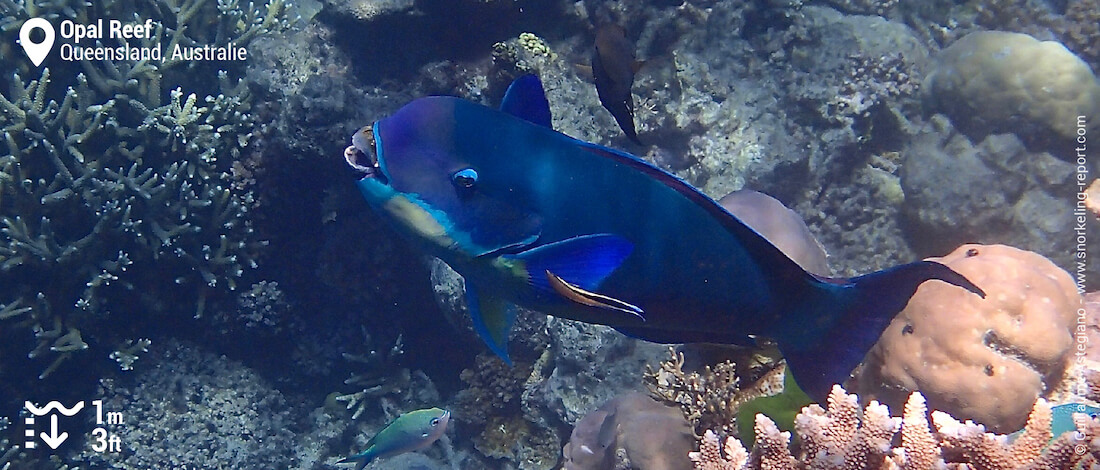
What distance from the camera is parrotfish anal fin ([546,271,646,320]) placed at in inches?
46.7

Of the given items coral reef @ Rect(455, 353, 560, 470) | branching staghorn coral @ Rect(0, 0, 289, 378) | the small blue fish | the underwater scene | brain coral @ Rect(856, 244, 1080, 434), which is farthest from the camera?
coral reef @ Rect(455, 353, 560, 470)

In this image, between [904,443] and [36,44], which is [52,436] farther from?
[904,443]

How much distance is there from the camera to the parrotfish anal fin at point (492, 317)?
1.51 metres

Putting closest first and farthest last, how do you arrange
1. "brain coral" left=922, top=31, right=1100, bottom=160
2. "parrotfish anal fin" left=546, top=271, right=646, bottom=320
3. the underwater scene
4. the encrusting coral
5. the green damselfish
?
"parrotfish anal fin" left=546, top=271, right=646, bottom=320 → the encrusting coral → the green damselfish → the underwater scene → "brain coral" left=922, top=31, right=1100, bottom=160

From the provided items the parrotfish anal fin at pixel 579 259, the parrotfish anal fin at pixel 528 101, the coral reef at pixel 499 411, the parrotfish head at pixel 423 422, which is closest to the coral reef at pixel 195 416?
the coral reef at pixel 499 411

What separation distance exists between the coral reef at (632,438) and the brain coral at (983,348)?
0.95 meters

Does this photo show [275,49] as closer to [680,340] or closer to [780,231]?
[780,231]

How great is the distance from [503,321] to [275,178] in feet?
13.9

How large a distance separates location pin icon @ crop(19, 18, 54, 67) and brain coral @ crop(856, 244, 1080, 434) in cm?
644

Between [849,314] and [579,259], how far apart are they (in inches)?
30.0

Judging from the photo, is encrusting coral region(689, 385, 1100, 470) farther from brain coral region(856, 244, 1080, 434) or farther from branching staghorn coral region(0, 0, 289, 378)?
branching staghorn coral region(0, 0, 289, 378)

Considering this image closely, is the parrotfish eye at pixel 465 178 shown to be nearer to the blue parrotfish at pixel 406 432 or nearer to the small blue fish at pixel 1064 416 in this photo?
the small blue fish at pixel 1064 416

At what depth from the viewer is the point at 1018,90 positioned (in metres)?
5.64

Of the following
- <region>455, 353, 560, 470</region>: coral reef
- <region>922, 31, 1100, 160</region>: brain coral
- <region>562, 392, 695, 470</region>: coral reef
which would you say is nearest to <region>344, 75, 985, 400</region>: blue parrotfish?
<region>562, 392, 695, 470</region>: coral reef
